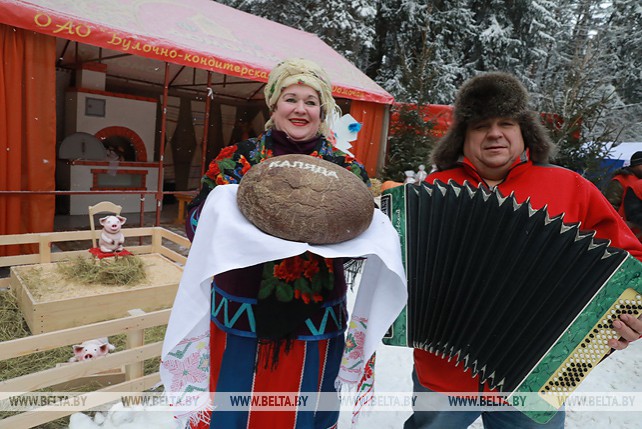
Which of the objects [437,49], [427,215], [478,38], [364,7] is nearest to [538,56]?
[478,38]

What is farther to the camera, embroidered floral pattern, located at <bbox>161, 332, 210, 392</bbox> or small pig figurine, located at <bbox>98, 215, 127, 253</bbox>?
small pig figurine, located at <bbox>98, 215, 127, 253</bbox>

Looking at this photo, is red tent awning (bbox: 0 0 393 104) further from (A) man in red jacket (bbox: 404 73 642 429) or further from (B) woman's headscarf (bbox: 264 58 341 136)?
(A) man in red jacket (bbox: 404 73 642 429)

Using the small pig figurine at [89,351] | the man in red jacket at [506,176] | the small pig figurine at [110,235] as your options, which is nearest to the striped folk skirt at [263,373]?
the man in red jacket at [506,176]

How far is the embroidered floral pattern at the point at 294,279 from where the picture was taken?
130 centimetres

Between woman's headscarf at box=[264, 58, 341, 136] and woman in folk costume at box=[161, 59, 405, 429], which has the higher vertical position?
woman's headscarf at box=[264, 58, 341, 136]

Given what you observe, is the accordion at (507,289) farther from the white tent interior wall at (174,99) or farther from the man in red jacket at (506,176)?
the white tent interior wall at (174,99)

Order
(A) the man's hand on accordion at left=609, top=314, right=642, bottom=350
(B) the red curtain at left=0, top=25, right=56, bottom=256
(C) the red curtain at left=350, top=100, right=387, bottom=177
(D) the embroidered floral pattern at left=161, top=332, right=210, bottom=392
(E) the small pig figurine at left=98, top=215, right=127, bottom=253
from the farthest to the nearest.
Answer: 1. (C) the red curtain at left=350, top=100, right=387, bottom=177
2. (B) the red curtain at left=0, top=25, right=56, bottom=256
3. (E) the small pig figurine at left=98, top=215, right=127, bottom=253
4. (D) the embroidered floral pattern at left=161, top=332, right=210, bottom=392
5. (A) the man's hand on accordion at left=609, top=314, right=642, bottom=350

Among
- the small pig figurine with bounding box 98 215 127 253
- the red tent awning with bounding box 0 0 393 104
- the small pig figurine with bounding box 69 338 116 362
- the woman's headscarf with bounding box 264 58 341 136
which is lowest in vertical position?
the small pig figurine with bounding box 69 338 116 362

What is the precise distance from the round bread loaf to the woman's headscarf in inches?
14.8

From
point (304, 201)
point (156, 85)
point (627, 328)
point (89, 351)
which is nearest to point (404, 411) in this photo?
point (627, 328)

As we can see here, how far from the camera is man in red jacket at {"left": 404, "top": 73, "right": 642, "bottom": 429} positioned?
163 centimetres

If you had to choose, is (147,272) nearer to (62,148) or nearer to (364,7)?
(62,148)

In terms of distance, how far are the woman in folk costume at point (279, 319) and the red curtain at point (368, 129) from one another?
743cm

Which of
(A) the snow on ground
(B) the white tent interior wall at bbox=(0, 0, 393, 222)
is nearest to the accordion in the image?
(A) the snow on ground
